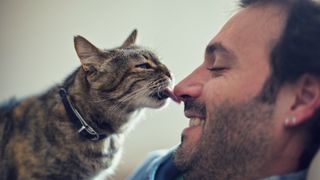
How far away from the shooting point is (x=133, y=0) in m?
1.69

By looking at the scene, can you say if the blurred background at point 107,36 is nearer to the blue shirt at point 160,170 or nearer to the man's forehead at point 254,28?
the blue shirt at point 160,170

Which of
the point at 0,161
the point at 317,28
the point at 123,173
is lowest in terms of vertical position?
the point at 123,173

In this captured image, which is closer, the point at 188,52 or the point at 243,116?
the point at 243,116

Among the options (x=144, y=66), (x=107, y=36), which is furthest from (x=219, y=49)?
(x=107, y=36)

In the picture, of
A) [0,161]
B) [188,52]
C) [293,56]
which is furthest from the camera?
[188,52]

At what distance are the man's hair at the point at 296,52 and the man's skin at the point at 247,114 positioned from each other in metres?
0.01

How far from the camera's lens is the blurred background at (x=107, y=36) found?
162 centimetres

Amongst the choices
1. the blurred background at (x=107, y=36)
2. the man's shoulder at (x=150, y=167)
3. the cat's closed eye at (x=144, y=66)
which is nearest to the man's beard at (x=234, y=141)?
the man's shoulder at (x=150, y=167)

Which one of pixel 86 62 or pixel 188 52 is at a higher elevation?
pixel 86 62

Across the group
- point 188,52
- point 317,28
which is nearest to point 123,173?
point 188,52

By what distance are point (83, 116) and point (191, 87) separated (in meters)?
0.31

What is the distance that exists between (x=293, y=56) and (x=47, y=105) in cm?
61

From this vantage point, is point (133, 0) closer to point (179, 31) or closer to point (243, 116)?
point (179, 31)

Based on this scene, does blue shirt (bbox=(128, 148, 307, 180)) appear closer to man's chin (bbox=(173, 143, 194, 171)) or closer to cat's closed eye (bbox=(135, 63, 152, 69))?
man's chin (bbox=(173, 143, 194, 171))
